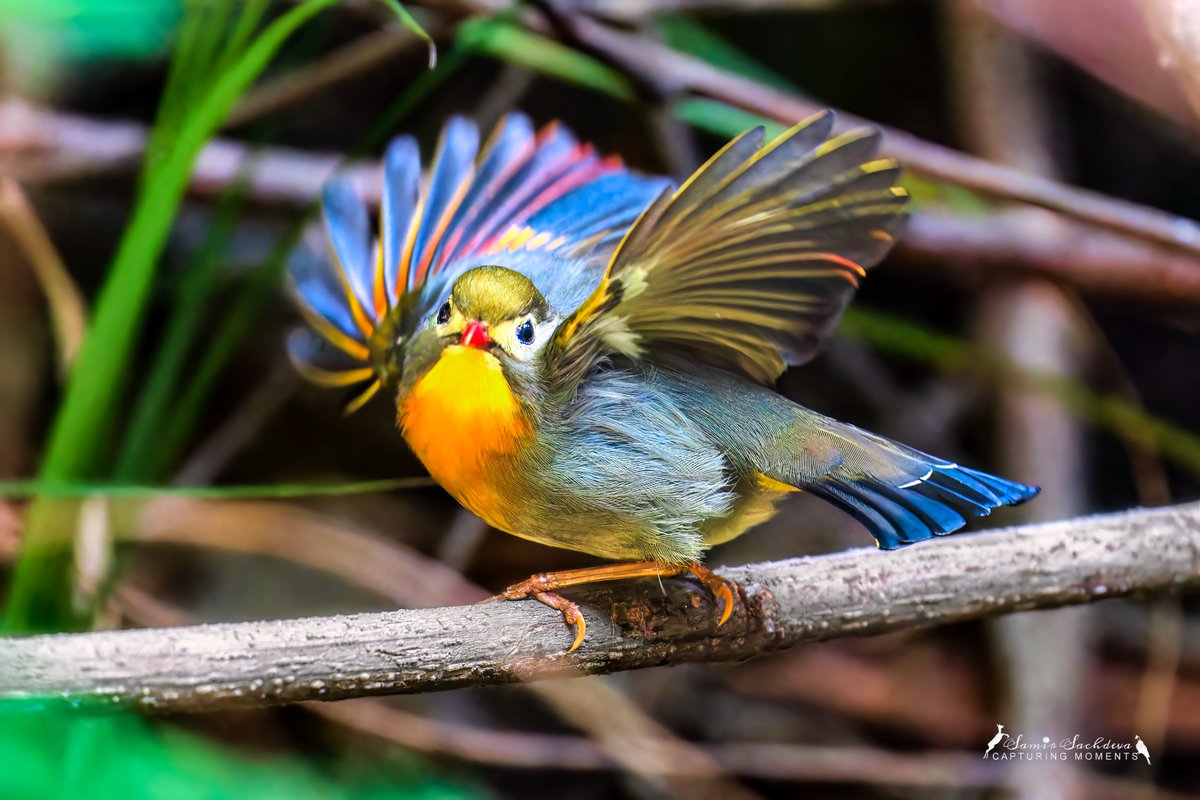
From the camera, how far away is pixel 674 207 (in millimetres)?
1312

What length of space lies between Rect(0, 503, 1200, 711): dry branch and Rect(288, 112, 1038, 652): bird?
0.06 meters

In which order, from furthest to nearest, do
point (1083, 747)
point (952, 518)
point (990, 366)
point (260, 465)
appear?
point (260, 465) < point (990, 366) < point (1083, 747) < point (952, 518)

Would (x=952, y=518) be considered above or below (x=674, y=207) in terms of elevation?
below

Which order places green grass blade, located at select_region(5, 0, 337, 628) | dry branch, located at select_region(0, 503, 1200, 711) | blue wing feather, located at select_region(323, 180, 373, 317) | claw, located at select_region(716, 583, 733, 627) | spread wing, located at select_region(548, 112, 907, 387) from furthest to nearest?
1. blue wing feather, located at select_region(323, 180, 373, 317)
2. green grass blade, located at select_region(5, 0, 337, 628)
3. claw, located at select_region(716, 583, 733, 627)
4. dry branch, located at select_region(0, 503, 1200, 711)
5. spread wing, located at select_region(548, 112, 907, 387)

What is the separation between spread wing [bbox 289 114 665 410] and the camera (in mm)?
1954

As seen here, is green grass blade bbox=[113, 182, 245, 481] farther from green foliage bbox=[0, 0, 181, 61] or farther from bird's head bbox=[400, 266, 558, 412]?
bird's head bbox=[400, 266, 558, 412]

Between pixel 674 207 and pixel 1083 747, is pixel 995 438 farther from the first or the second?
pixel 674 207

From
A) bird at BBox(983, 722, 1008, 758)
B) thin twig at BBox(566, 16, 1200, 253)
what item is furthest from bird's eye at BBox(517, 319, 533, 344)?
bird at BBox(983, 722, 1008, 758)

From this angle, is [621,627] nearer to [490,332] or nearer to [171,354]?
[490,332]

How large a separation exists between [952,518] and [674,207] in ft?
1.84

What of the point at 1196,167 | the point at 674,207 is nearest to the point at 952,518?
the point at 674,207

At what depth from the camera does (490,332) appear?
1.48 m

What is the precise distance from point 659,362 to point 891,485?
374 millimetres

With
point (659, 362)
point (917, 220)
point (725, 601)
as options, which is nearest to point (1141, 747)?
point (917, 220)
